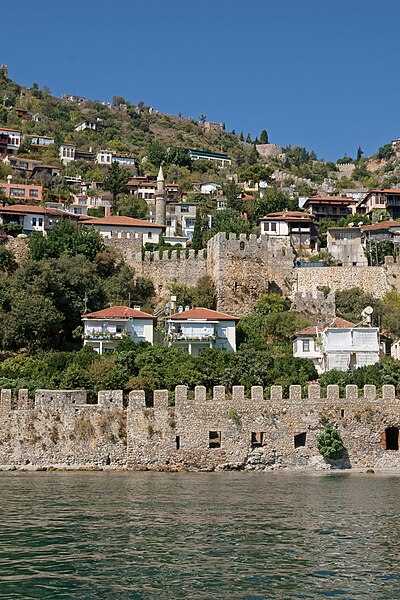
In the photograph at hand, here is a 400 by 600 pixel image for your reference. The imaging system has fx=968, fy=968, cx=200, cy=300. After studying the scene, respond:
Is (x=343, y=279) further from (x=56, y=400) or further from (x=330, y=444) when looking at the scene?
(x=56, y=400)

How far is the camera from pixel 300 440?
1420 inches

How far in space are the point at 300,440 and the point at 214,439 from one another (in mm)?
3219

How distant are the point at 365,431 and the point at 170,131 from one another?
12161 centimetres

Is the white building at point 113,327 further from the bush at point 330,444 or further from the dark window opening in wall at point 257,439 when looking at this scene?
the bush at point 330,444

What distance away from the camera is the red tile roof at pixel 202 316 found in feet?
162

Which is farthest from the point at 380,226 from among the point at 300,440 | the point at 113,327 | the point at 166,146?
the point at 166,146

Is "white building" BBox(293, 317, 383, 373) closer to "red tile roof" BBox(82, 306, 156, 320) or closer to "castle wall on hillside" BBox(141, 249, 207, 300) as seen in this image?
"red tile roof" BBox(82, 306, 156, 320)

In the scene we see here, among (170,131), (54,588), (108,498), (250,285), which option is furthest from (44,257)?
(170,131)

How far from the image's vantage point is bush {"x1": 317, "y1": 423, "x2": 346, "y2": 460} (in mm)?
35250

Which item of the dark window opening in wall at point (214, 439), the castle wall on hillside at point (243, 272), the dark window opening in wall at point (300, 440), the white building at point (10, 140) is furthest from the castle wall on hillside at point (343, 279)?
the white building at point (10, 140)

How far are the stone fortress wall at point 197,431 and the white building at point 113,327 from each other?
11.2 meters

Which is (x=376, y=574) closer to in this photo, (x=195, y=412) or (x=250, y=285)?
(x=195, y=412)

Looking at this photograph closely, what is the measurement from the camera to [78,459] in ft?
117

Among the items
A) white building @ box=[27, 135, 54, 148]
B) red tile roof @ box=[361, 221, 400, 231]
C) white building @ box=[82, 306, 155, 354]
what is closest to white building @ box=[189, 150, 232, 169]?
white building @ box=[27, 135, 54, 148]
